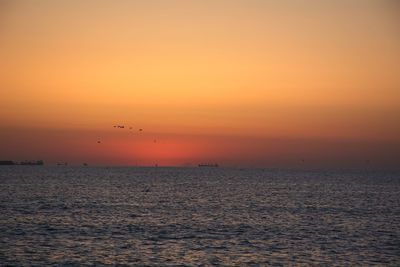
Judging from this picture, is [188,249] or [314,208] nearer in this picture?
[188,249]

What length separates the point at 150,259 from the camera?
42312mm

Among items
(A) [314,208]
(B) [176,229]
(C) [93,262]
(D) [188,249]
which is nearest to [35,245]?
(C) [93,262]

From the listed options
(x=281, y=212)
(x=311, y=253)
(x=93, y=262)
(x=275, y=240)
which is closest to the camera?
(x=93, y=262)

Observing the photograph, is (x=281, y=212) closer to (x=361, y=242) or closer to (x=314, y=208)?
(x=314, y=208)

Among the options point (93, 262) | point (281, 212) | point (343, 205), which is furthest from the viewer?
point (343, 205)

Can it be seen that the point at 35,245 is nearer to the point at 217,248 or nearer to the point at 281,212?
the point at 217,248

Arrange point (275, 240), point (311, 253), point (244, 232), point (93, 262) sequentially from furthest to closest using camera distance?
point (244, 232) → point (275, 240) → point (311, 253) → point (93, 262)

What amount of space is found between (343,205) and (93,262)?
214 ft

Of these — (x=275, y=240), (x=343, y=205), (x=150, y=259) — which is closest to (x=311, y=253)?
(x=275, y=240)

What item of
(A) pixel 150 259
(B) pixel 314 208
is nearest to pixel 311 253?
(A) pixel 150 259

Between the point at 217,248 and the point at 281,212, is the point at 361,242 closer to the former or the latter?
the point at 217,248

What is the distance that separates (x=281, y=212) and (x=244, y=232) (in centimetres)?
2450

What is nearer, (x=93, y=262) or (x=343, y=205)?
(x=93, y=262)

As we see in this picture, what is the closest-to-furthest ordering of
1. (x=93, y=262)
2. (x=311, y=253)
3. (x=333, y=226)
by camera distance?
1. (x=93, y=262)
2. (x=311, y=253)
3. (x=333, y=226)
